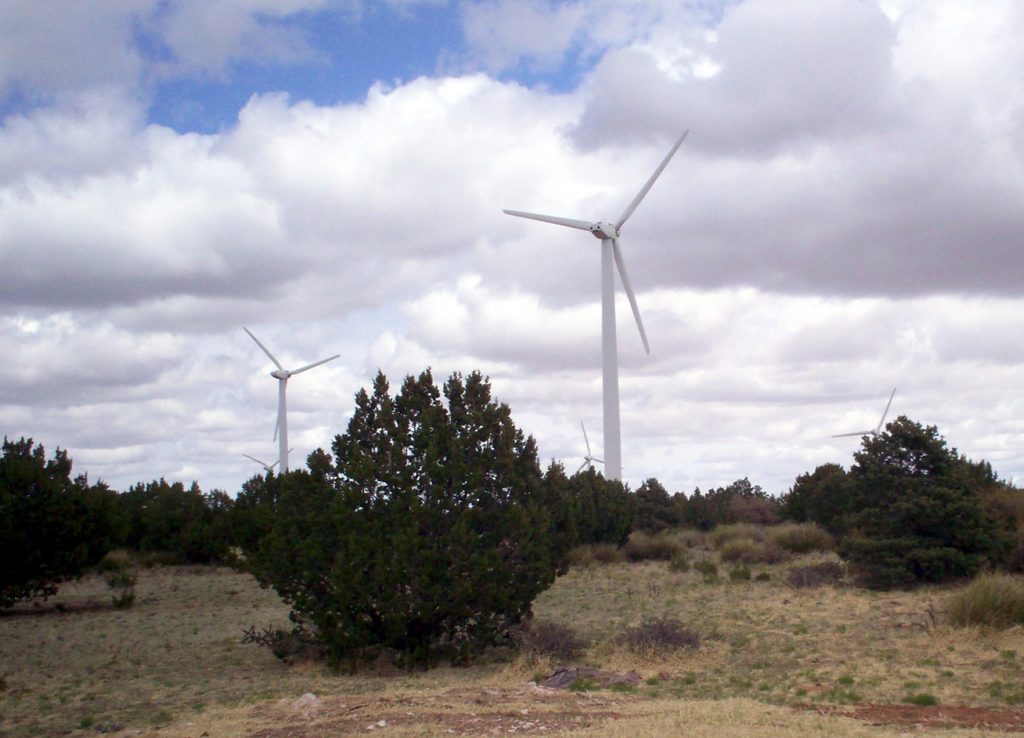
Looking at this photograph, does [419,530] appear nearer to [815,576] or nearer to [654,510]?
[815,576]

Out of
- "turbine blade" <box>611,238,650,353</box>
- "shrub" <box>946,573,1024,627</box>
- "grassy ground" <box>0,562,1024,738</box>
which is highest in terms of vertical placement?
"turbine blade" <box>611,238,650,353</box>

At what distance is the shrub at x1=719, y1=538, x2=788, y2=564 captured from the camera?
125 feet

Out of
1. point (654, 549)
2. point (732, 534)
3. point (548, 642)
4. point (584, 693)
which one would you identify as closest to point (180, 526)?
point (654, 549)

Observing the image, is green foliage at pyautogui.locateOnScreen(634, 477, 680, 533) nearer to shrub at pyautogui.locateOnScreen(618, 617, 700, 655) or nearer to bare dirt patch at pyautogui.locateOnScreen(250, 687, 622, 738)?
shrub at pyautogui.locateOnScreen(618, 617, 700, 655)

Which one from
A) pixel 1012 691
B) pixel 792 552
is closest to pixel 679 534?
pixel 792 552

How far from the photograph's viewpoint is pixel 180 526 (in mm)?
48469

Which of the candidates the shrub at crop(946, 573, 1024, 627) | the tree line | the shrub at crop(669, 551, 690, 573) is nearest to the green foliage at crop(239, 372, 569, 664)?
the tree line

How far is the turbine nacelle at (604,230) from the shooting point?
41.4 metres

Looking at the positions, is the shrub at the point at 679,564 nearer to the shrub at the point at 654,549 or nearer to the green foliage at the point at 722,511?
the shrub at the point at 654,549

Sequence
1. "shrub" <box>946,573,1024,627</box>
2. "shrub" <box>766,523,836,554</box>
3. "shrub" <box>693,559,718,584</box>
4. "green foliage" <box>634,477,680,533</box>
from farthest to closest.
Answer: "green foliage" <box>634,477,680,533</box> → "shrub" <box>766,523,836,554</box> → "shrub" <box>693,559,718,584</box> → "shrub" <box>946,573,1024,627</box>

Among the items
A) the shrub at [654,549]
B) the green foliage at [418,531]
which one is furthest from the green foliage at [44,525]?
the shrub at [654,549]

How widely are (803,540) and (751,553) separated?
10.2 feet

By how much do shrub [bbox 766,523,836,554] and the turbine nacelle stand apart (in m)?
14.0

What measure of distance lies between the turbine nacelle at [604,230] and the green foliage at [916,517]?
49.9ft
